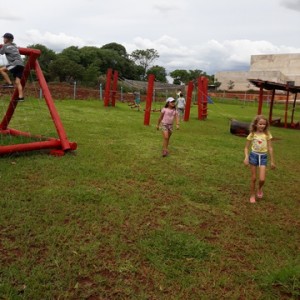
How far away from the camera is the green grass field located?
319cm

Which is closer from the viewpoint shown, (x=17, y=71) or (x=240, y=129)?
(x=17, y=71)

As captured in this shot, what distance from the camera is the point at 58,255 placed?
353 centimetres

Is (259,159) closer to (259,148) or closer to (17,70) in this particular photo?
(259,148)

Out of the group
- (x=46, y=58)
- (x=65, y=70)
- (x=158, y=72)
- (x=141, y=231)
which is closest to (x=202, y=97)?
(x=141, y=231)

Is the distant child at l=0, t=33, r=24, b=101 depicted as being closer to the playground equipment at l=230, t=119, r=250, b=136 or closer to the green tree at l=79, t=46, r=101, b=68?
the playground equipment at l=230, t=119, r=250, b=136

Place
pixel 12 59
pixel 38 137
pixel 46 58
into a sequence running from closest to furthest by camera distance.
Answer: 1. pixel 12 59
2. pixel 38 137
3. pixel 46 58

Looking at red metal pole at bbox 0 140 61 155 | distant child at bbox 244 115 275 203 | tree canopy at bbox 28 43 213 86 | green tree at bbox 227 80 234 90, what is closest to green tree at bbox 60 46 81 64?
tree canopy at bbox 28 43 213 86

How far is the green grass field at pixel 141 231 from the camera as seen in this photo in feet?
10.5

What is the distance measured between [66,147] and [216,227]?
4.04 meters

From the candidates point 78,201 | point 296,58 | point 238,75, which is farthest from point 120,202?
point 296,58

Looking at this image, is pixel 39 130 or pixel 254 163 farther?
pixel 39 130

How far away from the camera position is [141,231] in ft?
13.9

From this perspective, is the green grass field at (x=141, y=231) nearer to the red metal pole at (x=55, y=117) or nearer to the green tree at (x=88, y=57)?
the red metal pole at (x=55, y=117)

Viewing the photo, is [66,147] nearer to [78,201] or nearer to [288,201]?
[78,201]
